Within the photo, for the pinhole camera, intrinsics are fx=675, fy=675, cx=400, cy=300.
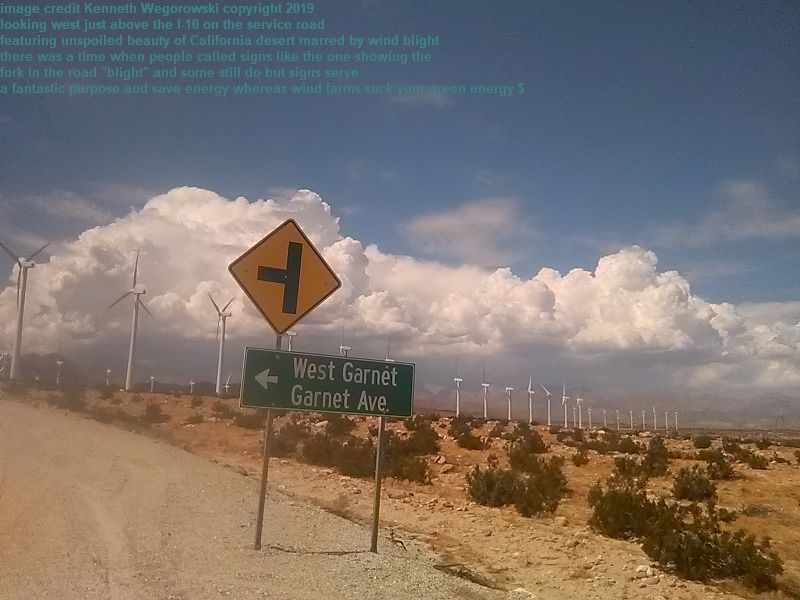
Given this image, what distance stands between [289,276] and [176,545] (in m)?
3.86

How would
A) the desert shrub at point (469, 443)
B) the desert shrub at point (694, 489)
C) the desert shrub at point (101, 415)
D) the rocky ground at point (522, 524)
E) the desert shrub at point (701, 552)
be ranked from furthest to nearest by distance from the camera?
the desert shrub at point (101, 415), the desert shrub at point (469, 443), the desert shrub at point (694, 489), the desert shrub at point (701, 552), the rocky ground at point (522, 524)

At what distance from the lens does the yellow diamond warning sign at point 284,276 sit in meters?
9.16

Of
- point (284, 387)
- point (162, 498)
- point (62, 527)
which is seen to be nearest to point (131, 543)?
point (62, 527)

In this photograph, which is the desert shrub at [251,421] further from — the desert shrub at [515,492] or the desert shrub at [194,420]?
the desert shrub at [515,492]

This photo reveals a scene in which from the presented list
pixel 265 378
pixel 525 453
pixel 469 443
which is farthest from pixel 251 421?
pixel 265 378

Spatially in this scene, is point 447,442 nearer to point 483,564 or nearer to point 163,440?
point 163,440

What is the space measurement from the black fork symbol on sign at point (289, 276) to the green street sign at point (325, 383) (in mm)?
725

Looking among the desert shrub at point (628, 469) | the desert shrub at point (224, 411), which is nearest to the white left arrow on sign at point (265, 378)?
the desert shrub at point (628, 469)

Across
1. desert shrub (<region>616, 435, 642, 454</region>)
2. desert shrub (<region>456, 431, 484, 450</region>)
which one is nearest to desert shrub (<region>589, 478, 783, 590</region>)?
desert shrub (<region>456, 431, 484, 450</region>)

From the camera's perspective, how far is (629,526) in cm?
1365

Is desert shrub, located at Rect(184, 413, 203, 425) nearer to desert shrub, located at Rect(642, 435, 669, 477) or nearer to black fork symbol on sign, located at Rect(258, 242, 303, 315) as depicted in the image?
desert shrub, located at Rect(642, 435, 669, 477)

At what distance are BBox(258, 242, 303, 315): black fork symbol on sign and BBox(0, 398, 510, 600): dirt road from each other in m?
3.29

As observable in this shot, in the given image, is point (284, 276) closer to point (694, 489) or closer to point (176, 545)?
point (176, 545)

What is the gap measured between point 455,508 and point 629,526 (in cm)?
369
